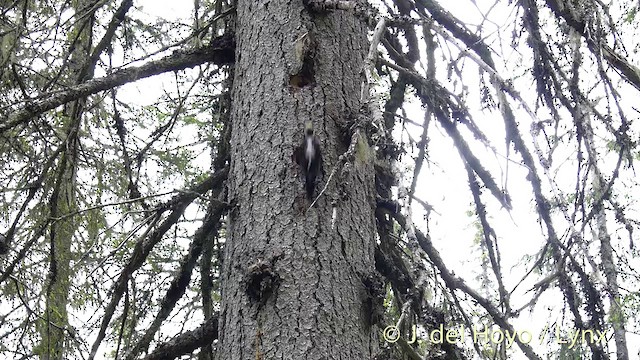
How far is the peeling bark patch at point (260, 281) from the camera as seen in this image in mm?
2078

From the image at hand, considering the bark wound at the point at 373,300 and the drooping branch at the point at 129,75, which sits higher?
the drooping branch at the point at 129,75

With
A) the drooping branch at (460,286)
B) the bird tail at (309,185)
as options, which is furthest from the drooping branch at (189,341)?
the drooping branch at (460,286)

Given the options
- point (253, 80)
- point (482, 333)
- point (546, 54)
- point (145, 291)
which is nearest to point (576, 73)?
point (546, 54)

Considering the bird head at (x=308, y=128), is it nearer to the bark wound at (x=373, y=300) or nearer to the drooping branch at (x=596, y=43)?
the bark wound at (x=373, y=300)

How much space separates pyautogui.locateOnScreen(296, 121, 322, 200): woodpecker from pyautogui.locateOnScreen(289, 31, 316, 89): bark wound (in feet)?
0.80

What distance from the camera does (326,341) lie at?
199 centimetres

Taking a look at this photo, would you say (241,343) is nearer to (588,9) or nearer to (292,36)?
(292,36)

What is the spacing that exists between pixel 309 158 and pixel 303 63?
448 millimetres

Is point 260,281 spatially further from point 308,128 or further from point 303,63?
point 303,63

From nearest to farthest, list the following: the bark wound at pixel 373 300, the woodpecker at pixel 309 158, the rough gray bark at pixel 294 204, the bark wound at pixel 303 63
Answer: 1. the rough gray bark at pixel 294 204
2. the bark wound at pixel 373 300
3. the woodpecker at pixel 309 158
4. the bark wound at pixel 303 63

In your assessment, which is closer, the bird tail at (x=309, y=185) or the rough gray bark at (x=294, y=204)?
the rough gray bark at (x=294, y=204)

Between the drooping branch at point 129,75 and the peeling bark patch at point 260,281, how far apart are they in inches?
44.2

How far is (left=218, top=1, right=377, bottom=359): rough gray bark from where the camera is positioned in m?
2.04

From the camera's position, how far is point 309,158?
7.54ft
